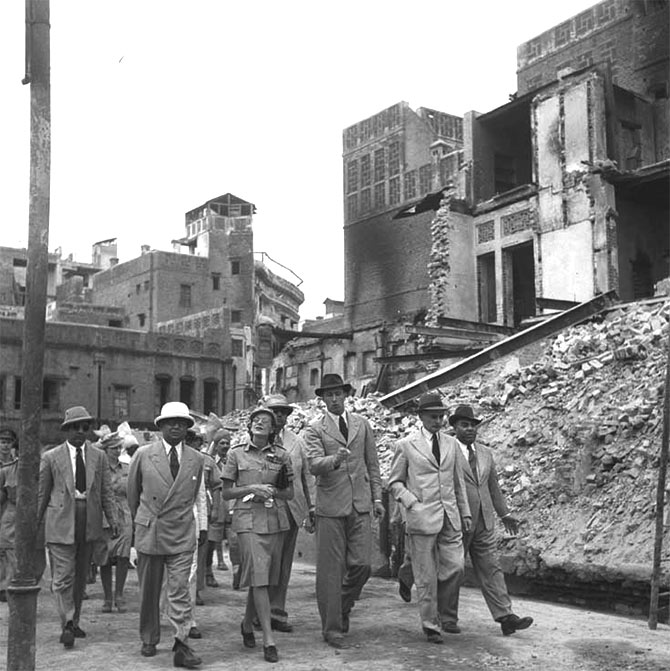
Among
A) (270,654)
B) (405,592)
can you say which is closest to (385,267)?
(405,592)

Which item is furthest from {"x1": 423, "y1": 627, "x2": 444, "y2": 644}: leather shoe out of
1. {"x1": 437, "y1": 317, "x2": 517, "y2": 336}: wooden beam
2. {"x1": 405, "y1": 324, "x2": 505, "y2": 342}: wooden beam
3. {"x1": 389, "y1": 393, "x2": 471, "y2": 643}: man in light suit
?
{"x1": 437, "y1": 317, "x2": 517, "y2": 336}: wooden beam

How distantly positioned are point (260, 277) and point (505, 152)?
33.8m

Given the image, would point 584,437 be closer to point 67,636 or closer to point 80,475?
point 80,475

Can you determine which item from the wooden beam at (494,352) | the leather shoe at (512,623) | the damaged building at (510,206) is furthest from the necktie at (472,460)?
the damaged building at (510,206)

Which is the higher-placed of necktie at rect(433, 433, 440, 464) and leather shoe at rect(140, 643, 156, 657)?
necktie at rect(433, 433, 440, 464)

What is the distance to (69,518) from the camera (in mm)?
7695

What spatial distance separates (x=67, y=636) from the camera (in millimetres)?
7164

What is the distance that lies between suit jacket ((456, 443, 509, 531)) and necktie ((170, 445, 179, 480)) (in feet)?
7.44

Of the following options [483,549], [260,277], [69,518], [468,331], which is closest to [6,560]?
[69,518]

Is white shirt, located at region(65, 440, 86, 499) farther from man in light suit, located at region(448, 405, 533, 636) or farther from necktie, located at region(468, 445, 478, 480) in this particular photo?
necktie, located at region(468, 445, 478, 480)

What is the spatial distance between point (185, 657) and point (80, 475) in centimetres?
214

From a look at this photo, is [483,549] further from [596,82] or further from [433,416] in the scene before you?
[596,82]

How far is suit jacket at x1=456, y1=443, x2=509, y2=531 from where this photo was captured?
25.9 feet

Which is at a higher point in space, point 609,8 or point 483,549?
point 609,8
